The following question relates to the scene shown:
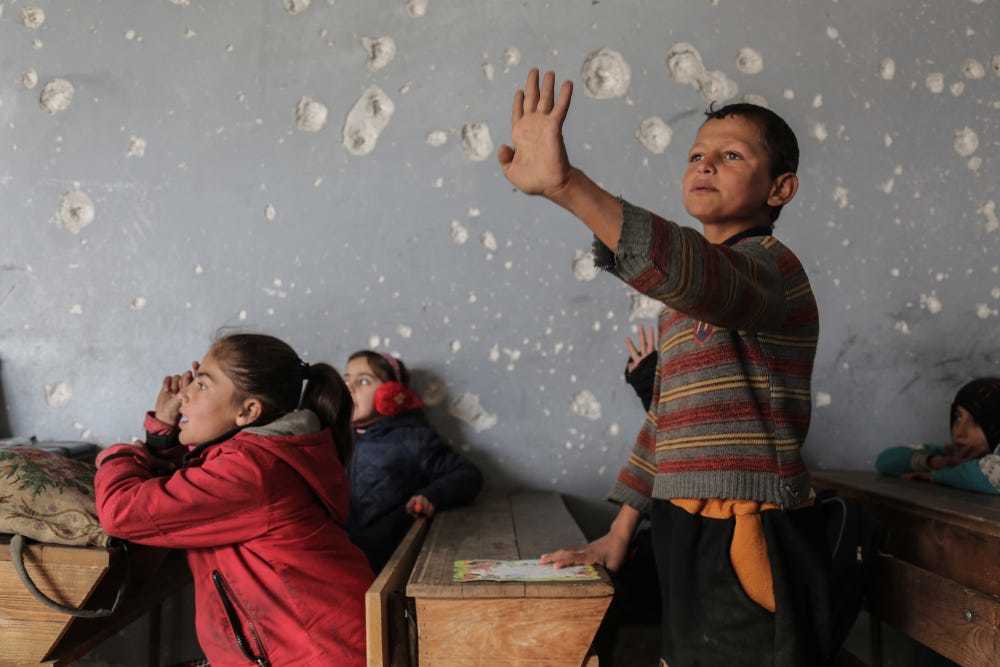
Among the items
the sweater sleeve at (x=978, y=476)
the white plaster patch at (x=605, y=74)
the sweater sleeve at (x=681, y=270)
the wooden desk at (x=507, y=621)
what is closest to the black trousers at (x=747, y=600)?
the wooden desk at (x=507, y=621)

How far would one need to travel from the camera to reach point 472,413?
251cm

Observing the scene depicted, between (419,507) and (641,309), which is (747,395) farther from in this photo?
(641,309)

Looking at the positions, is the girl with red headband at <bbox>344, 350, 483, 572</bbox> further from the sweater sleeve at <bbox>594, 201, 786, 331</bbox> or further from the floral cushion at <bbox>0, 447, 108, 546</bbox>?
the sweater sleeve at <bbox>594, 201, 786, 331</bbox>

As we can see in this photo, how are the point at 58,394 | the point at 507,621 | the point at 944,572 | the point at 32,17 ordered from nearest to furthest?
the point at 507,621 → the point at 944,572 → the point at 58,394 → the point at 32,17

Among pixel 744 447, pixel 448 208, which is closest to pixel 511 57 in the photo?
pixel 448 208

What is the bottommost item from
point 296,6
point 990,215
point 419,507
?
point 419,507

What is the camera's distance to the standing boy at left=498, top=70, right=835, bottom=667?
1164 millimetres

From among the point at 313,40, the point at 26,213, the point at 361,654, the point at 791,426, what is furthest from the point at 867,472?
the point at 26,213

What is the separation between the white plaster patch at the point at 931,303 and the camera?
2.59 meters

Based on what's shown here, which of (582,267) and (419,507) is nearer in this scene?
(419,507)

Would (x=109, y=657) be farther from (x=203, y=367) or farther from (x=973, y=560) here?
(x=973, y=560)

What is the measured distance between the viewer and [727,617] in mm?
1178

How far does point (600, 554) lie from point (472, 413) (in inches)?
42.6

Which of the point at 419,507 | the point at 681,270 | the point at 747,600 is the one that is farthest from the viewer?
the point at 419,507
